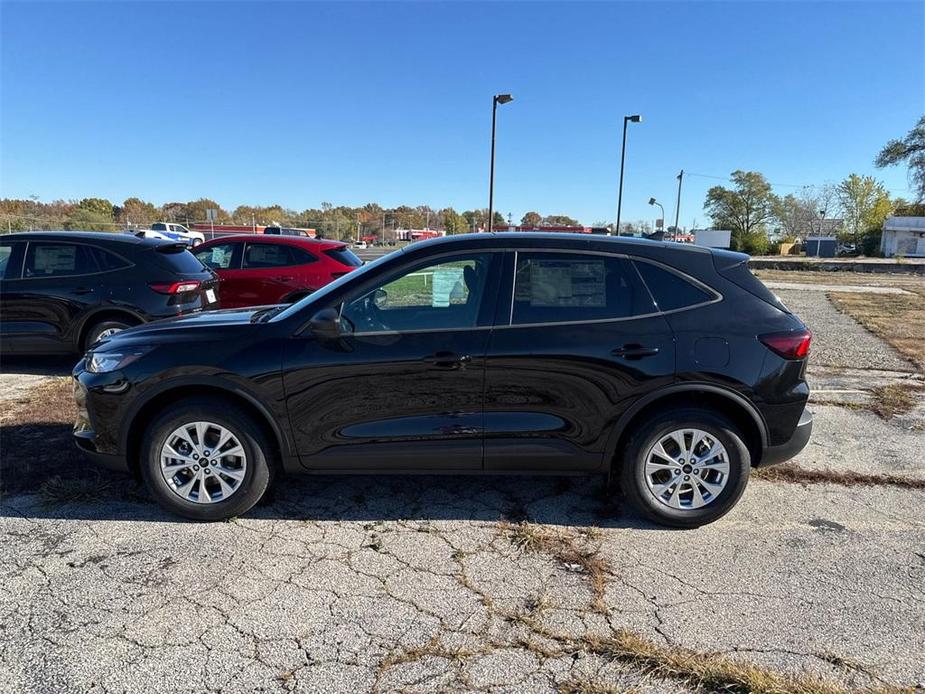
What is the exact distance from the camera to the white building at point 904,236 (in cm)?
6381

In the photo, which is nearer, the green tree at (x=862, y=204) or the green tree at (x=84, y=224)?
the green tree at (x=84, y=224)

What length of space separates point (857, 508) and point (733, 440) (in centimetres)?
118

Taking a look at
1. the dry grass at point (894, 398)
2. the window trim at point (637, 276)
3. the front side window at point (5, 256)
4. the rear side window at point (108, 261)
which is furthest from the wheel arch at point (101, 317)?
the dry grass at point (894, 398)

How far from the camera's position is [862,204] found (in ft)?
258

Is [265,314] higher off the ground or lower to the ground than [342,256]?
lower

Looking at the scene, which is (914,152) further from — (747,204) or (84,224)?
(84,224)

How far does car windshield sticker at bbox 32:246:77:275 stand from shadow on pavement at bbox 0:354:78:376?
1144 millimetres

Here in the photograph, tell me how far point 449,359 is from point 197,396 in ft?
5.04

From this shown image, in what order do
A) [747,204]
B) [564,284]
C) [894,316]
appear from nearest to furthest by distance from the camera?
1. [564,284]
2. [894,316]
3. [747,204]

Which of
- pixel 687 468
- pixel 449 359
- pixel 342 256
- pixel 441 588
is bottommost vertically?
pixel 441 588

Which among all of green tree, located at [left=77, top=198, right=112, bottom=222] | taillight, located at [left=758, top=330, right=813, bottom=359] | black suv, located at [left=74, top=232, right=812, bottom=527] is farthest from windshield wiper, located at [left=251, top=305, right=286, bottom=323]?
green tree, located at [left=77, top=198, right=112, bottom=222]

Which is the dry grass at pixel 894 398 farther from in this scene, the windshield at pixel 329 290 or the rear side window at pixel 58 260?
the rear side window at pixel 58 260

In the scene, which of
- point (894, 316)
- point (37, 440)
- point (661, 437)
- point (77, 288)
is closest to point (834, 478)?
point (661, 437)

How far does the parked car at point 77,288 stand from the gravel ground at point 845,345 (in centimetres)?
858
